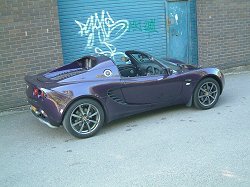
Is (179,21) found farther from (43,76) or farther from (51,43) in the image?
(43,76)

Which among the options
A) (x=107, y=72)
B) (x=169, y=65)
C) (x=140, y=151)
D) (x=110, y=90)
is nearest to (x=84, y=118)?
(x=110, y=90)

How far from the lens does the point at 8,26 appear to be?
6.96 metres

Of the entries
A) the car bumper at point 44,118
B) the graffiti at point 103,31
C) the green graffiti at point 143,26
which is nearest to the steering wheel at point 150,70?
the car bumper at point 44,118

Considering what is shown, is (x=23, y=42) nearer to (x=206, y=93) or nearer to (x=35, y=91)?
(x=35, y=91)

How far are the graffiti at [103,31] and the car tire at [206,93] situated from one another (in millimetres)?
3078

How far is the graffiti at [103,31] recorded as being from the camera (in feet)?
27.3

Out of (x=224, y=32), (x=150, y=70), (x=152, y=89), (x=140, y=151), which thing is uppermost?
(x=224, y=32)

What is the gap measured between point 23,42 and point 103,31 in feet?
7.17

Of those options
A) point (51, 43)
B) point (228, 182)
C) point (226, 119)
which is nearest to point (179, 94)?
point (226, 119)

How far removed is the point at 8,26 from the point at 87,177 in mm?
4269

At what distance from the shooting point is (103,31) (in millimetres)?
8523

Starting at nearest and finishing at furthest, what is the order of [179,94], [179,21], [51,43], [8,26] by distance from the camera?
1. [179,94]
2. [8,26]
3. [51,43]
4. [179,21]

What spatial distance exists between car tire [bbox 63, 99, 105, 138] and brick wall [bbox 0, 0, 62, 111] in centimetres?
253

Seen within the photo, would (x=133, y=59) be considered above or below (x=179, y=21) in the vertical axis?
below
